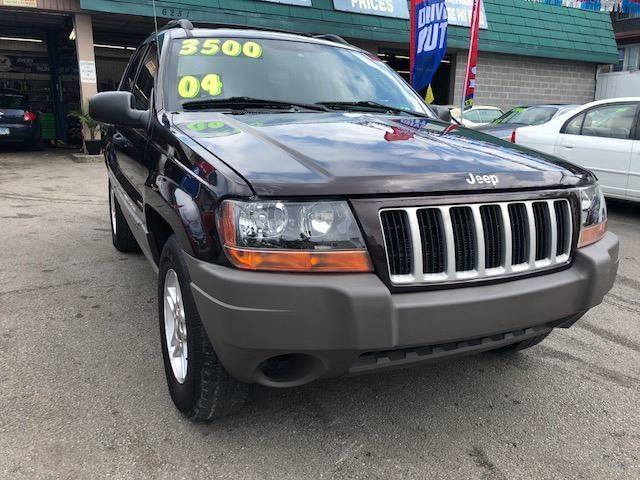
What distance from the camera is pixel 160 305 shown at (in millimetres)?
2613

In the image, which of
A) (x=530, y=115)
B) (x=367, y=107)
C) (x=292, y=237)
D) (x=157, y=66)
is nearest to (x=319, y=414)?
(x=292, y=237)

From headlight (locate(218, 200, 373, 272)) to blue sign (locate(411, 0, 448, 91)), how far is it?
867cm

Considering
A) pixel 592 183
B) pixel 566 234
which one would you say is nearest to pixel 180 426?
pixel 566 234

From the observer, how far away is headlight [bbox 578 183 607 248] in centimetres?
234

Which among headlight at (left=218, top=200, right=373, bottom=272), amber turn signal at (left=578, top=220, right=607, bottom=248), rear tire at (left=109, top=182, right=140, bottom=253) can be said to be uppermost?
headlight at (left=218, top=200, right=373, bottom=272)

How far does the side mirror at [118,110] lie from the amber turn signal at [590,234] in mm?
2190

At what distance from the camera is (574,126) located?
7195mm

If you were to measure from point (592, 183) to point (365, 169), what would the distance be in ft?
3.87

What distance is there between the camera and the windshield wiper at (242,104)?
9.50ft

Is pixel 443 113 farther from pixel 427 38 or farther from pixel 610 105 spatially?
pixel 427 38

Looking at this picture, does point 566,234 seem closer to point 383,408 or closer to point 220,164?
point 383,408

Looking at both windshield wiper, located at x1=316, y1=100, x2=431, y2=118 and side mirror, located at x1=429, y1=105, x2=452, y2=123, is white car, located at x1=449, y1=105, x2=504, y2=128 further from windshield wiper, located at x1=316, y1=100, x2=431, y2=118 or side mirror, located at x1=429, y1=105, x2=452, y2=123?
windshield wiper, located at x1=316, y1=100, x2=431, y2=118

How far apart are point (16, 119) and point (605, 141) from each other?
1430cm

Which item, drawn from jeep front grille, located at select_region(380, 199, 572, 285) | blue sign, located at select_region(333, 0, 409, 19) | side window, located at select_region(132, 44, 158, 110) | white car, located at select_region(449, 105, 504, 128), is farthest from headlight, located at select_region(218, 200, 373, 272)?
blue sign, located at select_region(333, 0, 409, 19)
